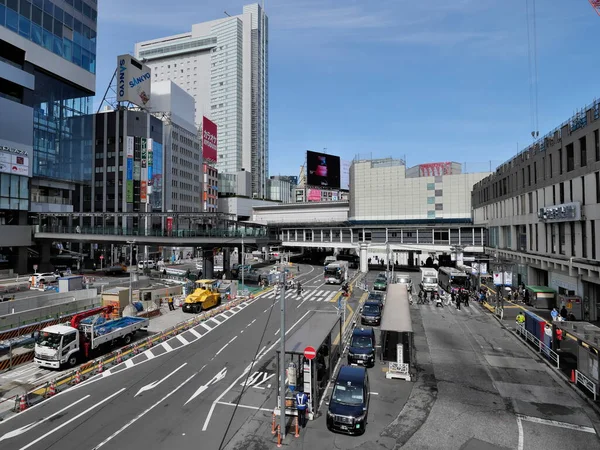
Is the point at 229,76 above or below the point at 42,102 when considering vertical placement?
above

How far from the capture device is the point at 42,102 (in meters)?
69.5

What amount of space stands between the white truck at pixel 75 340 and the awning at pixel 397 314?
17578mm

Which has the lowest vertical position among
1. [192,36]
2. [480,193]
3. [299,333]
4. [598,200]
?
[299,333]

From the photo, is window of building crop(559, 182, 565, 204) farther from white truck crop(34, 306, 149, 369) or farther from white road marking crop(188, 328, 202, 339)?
white truck crop(34, 306, 149, 369)

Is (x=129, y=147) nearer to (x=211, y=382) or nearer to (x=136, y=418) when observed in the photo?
(x=211, y=382)

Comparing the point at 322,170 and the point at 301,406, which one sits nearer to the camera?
the point at 301,406

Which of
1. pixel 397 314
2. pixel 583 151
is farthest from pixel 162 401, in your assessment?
pixel 583 151

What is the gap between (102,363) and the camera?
2200 cm

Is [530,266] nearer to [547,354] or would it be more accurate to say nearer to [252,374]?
[547,354]

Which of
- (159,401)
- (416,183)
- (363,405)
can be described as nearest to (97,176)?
(416,183)

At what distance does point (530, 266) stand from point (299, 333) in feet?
136

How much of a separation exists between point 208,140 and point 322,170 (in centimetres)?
4139

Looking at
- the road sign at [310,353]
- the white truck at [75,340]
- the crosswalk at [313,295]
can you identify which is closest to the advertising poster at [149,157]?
the crosswalk at [313,295]

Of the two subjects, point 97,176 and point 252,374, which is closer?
point 252,374
